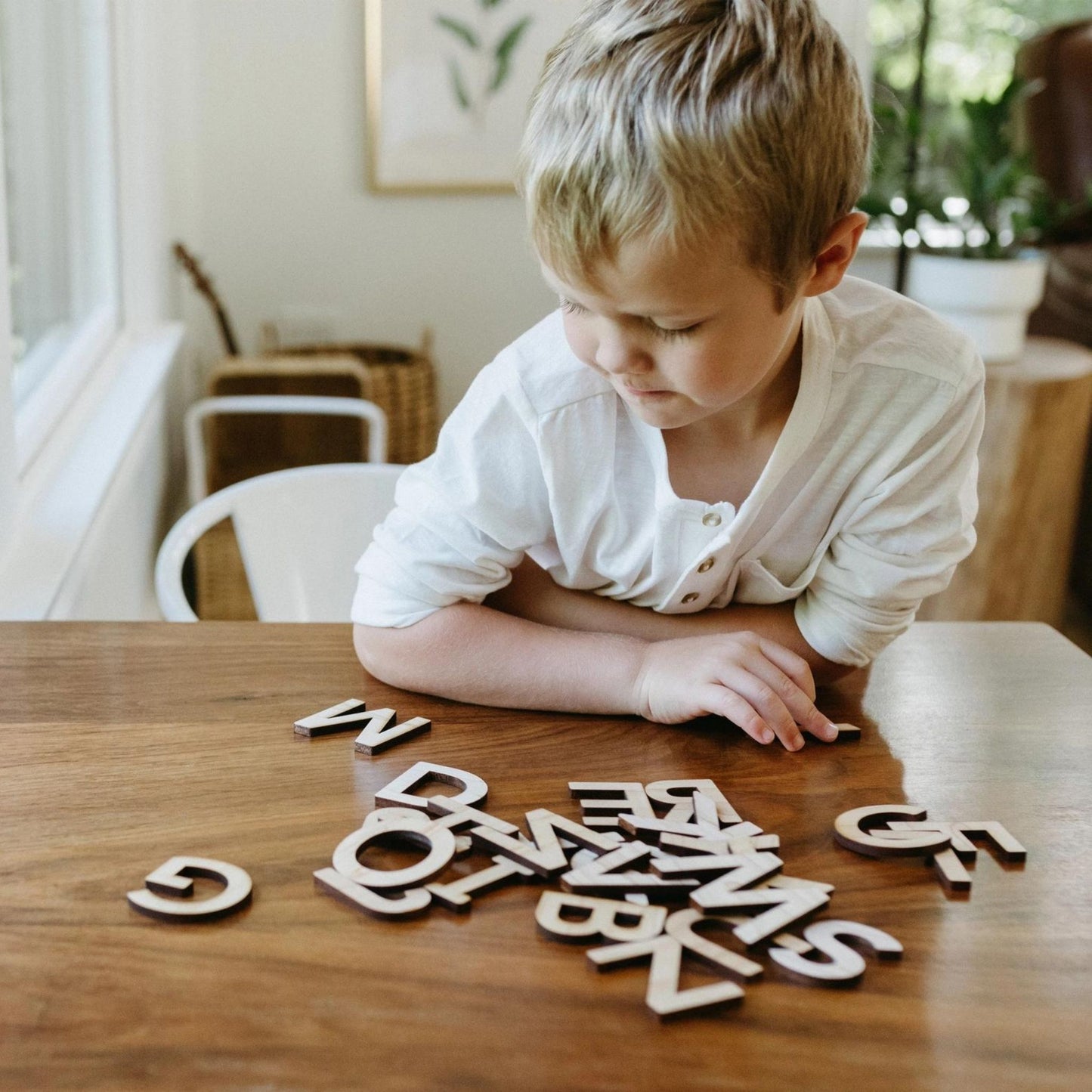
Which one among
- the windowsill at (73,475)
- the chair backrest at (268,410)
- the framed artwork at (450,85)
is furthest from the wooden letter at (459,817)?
the framed artwork at (450,85)

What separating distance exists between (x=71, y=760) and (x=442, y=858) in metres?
0.28

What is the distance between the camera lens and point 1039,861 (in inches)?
30.6

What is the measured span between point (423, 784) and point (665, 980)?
0.27 metres

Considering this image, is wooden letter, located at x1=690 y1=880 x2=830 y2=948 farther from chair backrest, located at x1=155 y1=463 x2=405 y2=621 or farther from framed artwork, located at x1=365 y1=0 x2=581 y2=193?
framed artwork, located at x1=365 y1=0 x2=581 y2=193

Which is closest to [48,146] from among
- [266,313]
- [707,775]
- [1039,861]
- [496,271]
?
[266,313]

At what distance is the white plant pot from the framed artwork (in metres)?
1.17

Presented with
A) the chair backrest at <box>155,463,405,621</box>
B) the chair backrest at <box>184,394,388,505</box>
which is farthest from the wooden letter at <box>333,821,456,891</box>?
the chair backrest at <box>184,394,388,505</box>

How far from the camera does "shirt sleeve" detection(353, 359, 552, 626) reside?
987mm

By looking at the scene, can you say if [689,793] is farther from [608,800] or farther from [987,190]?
[987,190]

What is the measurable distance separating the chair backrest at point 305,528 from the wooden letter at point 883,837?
839 mm

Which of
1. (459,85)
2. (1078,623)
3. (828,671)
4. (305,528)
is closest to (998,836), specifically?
(828,671)

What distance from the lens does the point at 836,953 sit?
662mm

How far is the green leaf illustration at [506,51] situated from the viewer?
3398 mm

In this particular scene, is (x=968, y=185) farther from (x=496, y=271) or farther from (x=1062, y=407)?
(x=496, y=271)
